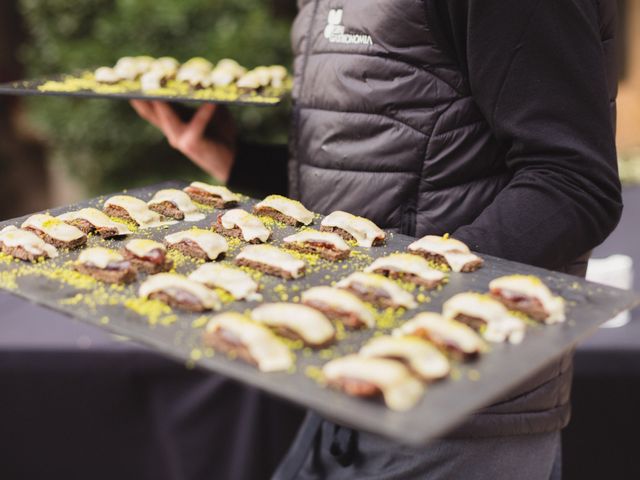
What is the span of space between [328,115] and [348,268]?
447 millimetres

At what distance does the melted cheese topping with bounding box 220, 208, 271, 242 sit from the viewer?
1941 mm

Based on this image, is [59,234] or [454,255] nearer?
[454,255]

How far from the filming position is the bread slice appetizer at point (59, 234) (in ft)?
6.29

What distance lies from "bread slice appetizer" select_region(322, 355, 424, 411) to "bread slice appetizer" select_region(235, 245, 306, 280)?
473 mm

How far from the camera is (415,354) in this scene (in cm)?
130

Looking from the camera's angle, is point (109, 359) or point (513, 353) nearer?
point (513, 353)

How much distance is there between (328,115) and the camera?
2031 mm

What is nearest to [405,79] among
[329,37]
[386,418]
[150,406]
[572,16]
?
[329,37]

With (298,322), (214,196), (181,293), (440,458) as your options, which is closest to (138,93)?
(214,196)

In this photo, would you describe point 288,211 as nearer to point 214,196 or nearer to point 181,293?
point 214,196

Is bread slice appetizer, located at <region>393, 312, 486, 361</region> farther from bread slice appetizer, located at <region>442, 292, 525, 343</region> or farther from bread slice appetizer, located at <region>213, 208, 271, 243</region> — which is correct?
bread slice appetizer, located at <region>213, 208, 271, 243</region>

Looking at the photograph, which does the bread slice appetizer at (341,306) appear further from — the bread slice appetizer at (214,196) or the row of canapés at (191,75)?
the row of canapés at (191,75)

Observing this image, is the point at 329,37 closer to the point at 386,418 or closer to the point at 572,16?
the point at 572,16

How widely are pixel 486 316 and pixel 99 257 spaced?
2.74ft
